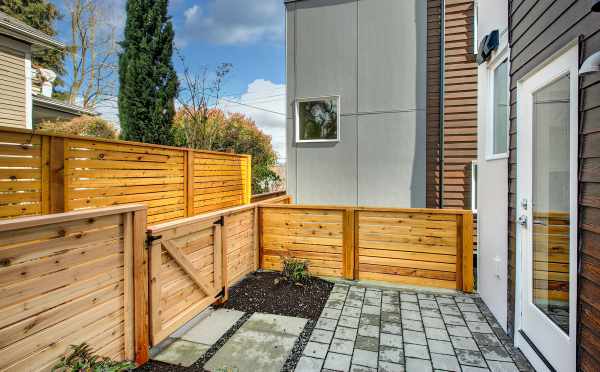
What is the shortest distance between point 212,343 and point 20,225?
73.9 inches

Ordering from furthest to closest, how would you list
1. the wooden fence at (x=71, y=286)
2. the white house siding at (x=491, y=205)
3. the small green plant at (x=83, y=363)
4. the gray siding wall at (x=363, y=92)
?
the gray siding wall at (x=363, y=92) < the white house siding at (x=491, y=205) < the small green plant at (x=83, y=363) < the wooden fence at (x=71, y=286)

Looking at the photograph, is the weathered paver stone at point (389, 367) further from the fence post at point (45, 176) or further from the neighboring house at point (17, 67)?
the neighboring house at point (17, 67)

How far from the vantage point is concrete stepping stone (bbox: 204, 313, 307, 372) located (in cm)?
254

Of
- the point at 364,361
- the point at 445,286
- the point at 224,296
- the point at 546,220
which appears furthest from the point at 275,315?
the point at 546,220

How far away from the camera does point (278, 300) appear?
3809 millimetres

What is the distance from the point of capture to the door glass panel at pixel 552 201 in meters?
2.14

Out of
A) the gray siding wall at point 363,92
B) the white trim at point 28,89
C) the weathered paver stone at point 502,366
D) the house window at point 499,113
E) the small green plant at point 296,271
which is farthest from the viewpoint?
the white trim at point 28,89

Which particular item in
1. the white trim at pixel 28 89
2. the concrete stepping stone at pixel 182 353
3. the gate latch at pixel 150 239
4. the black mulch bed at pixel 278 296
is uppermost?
the white trim at pixel 28 89

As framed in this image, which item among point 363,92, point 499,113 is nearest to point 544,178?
point 499,113

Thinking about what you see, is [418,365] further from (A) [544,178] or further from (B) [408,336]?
(A) [544,178]

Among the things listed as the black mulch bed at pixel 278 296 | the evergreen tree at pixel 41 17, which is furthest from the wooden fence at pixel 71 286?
the evergreen tree at pixel 41 17

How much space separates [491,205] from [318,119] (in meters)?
3.96

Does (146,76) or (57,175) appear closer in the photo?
(57,175)

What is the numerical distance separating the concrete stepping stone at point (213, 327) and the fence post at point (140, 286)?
510 millimetres
